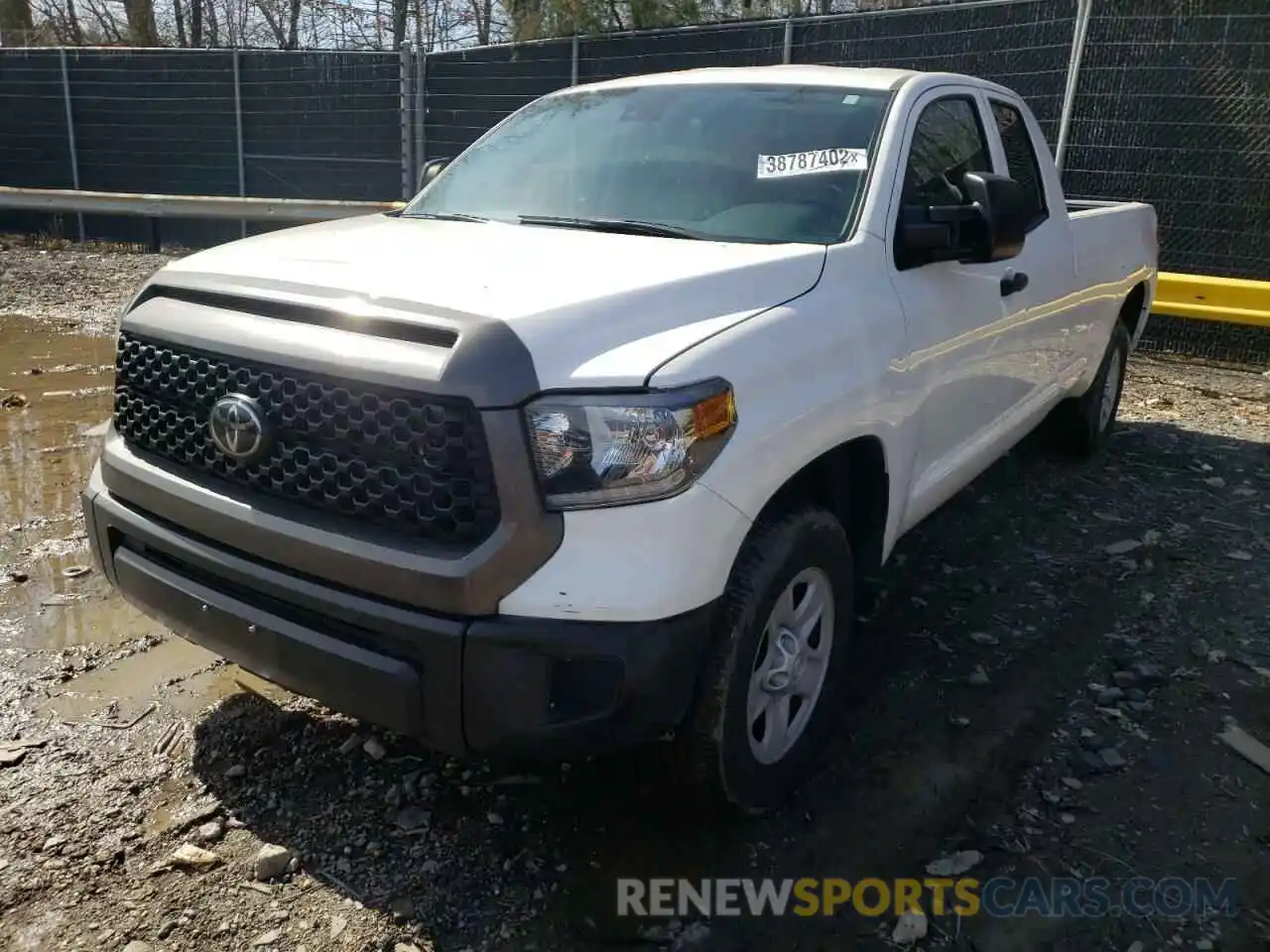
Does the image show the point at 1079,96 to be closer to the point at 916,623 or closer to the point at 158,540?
the point at 916,623

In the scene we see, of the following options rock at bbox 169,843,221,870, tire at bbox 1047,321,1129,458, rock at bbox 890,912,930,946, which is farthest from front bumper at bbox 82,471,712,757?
tire at bbox 1047,321,1129,458

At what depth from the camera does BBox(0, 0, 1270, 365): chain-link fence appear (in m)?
8.23

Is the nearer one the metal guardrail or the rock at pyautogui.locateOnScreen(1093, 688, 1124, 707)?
the rock at pyautogui.locateOnScreen(1093, 688, 1124, 707)

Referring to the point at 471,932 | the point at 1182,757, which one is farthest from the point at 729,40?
the point at 471,932

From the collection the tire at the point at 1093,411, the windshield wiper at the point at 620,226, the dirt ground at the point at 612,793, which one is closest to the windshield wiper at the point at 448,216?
the windshield wiper at the point at 620,226

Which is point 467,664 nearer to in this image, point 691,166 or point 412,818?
point 412,818

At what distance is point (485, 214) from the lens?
11.8 ft

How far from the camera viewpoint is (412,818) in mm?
2750

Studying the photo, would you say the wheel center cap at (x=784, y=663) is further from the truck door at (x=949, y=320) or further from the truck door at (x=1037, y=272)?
the truck door at (x=1037, y=272)

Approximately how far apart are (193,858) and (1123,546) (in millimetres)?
4055

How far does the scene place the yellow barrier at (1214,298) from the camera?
798 centimetres

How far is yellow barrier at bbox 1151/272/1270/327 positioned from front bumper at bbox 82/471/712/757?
705 centimetres

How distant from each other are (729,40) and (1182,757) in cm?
891

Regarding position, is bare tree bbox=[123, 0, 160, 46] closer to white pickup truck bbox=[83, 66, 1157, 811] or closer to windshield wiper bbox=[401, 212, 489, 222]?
windshield wiper bbox=[401, 212, 489, 222]
